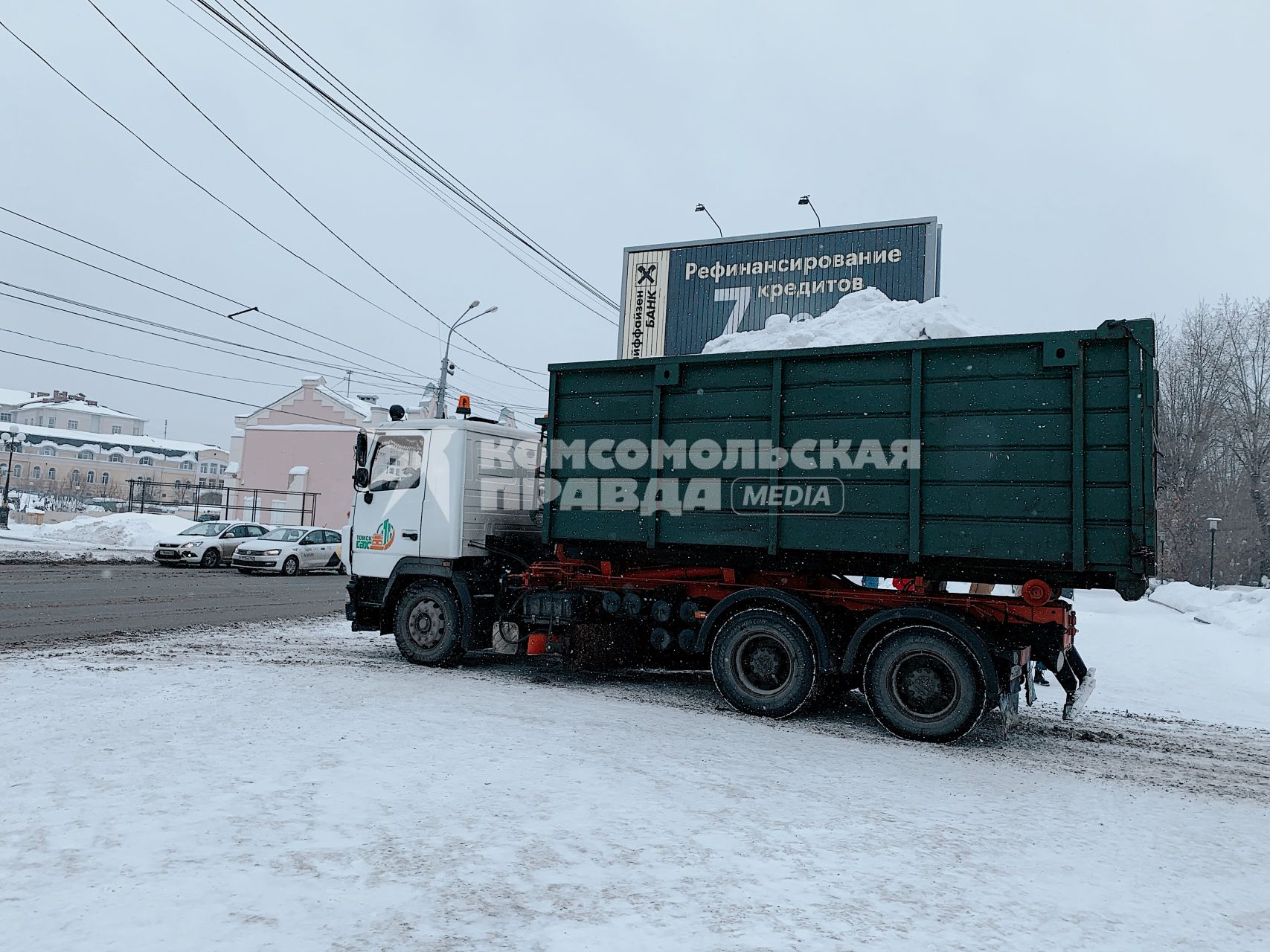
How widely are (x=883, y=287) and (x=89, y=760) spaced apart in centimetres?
1861

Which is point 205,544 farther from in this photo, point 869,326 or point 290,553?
point 869,326

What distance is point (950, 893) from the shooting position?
12.1 feet

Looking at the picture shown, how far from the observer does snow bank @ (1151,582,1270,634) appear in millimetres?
15797

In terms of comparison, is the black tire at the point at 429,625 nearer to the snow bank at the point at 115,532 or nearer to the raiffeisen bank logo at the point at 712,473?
the raiffeisen bank logo at the point at 712,473

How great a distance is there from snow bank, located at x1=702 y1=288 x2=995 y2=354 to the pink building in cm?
3845

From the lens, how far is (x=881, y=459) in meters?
6.79

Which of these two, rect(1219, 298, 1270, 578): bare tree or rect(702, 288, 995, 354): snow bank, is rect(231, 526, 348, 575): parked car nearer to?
rect(702, 288, 995, 354): snow bank

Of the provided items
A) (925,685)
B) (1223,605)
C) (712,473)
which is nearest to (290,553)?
(712,473)

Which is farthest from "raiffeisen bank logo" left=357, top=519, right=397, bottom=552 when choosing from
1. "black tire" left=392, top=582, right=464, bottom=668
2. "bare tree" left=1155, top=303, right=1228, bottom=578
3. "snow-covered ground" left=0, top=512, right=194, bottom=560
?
"bare tree" left=1155, top=303, right=1228, bottom=578

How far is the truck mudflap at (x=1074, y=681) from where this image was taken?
7.32m

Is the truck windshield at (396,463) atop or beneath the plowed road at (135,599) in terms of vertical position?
atop

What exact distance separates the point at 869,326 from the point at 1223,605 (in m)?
14.7

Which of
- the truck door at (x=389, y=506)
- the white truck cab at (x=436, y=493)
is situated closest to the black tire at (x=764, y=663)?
the white truck cab at (x=436, y=493)

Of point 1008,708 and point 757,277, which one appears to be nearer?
point 1008,708
